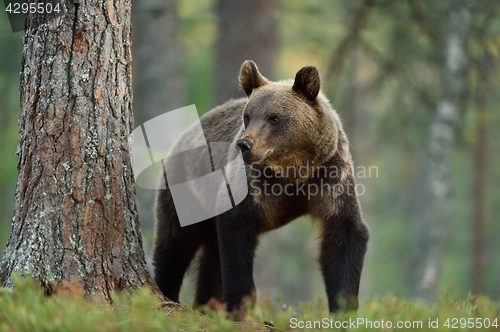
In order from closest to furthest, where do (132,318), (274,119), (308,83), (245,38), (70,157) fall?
(132,318) → (70,157) → (274,119) → (308,83) → (245,38)

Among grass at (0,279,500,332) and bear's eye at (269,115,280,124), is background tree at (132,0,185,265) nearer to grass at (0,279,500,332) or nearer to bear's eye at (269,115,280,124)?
bear's eye at (269,115,280,124)

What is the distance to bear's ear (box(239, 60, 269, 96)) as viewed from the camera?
197 inches

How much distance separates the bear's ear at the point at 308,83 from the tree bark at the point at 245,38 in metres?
5.37

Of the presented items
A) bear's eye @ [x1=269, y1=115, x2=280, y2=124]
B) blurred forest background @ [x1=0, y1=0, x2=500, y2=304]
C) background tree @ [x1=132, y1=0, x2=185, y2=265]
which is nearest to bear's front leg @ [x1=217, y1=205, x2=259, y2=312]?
bear's eye @ [x1=269, y1=115, x2=280, y2=124]

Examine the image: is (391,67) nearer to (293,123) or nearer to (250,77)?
(250,77)

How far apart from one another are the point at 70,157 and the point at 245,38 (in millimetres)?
6740

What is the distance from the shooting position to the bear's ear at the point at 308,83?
15.4 ft

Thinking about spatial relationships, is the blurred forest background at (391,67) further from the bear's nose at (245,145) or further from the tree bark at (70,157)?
the bear's nose at (245,145)

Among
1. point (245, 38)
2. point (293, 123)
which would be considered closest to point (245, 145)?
point (293, 123)

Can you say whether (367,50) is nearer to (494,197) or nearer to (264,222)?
(264,222)

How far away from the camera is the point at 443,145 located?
10086mm

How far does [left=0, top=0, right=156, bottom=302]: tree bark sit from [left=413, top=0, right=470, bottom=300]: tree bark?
6450 millimetres

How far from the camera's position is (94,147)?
164 inches

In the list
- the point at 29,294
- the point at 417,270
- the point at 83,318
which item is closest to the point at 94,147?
the point at 29,294
